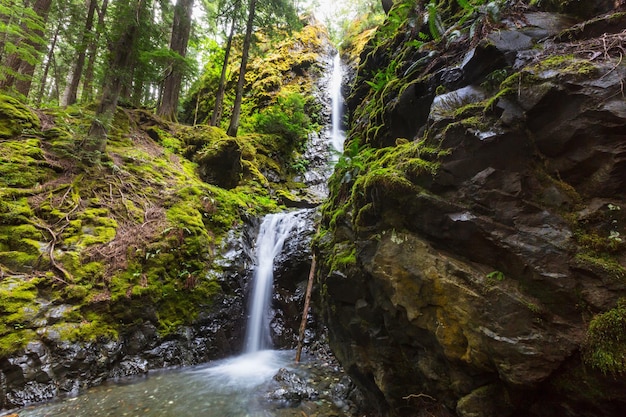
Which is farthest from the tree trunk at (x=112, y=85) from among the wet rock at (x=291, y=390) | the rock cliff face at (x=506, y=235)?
the rock cliff face at (x=506, y=235)

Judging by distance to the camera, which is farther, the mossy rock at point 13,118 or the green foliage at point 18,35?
the green foliage at point 18,35

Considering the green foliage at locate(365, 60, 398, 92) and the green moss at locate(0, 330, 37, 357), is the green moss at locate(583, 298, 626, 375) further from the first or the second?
the green moss at locate(0, 330, 37, 357)

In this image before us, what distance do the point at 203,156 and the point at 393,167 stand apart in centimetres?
871

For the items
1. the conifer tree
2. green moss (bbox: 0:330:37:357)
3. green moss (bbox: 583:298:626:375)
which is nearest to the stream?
green moss (bbox: 0:330:37:357)

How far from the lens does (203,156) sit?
36.3ft

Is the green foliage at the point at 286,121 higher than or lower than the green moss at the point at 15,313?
higher

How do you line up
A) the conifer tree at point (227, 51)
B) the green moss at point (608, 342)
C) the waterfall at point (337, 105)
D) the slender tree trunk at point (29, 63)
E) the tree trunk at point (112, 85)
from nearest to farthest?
the green moss at point (608, 342) < the tree trunk at point (112, 85) < the slender tree trunk at point (29, 63) < the conifer tree at point (227, 51) < the waterfall at point (337, 105)

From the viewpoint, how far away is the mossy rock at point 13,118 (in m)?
7.17

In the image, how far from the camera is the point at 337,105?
1808 centimetres

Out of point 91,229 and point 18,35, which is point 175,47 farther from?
point 91,229

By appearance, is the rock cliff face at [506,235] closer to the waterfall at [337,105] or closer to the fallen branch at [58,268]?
the fallen branch at [58,268]

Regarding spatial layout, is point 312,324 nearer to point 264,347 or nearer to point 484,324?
point 264,347

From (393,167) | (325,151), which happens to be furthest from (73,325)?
(325,151)

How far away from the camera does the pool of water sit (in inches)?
183
